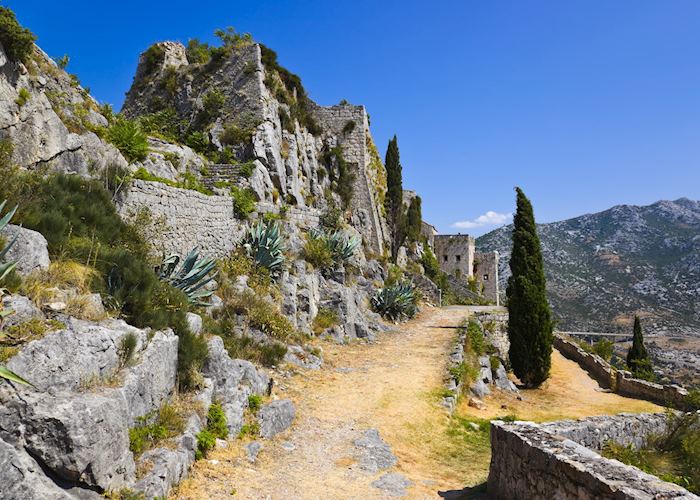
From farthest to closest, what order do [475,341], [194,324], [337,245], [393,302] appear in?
1. [393,302]
2. [337,245]
3. [475,341]
4. [194,324]

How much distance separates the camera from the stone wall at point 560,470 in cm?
367

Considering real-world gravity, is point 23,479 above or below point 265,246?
below

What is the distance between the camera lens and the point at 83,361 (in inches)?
182

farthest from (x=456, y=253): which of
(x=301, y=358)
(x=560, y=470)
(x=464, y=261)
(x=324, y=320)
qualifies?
(x=560, y=470)

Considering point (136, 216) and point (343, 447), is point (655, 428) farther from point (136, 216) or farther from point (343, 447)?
point (136, 216)

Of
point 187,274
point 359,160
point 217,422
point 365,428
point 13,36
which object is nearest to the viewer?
point 217,422

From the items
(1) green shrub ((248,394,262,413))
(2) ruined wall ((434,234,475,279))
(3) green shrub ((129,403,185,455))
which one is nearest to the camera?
(3) green shrub ((129,403,185,455))

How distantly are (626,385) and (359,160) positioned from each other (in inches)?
696

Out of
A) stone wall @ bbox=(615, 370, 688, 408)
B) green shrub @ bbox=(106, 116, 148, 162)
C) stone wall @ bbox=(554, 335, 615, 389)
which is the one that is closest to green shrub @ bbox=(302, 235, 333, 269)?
green shrub @ bbox=(106, 116, 148, 162)

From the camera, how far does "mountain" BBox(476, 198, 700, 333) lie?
176ft

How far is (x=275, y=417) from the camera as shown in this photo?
7246 mm

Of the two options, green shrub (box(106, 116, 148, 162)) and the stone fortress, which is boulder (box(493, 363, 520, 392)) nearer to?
green shrub (box(106, 116, 148, 162))

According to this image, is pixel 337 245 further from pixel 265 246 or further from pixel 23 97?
pixel 23 97

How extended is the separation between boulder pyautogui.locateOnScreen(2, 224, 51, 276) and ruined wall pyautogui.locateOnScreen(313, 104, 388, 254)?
20809mm
